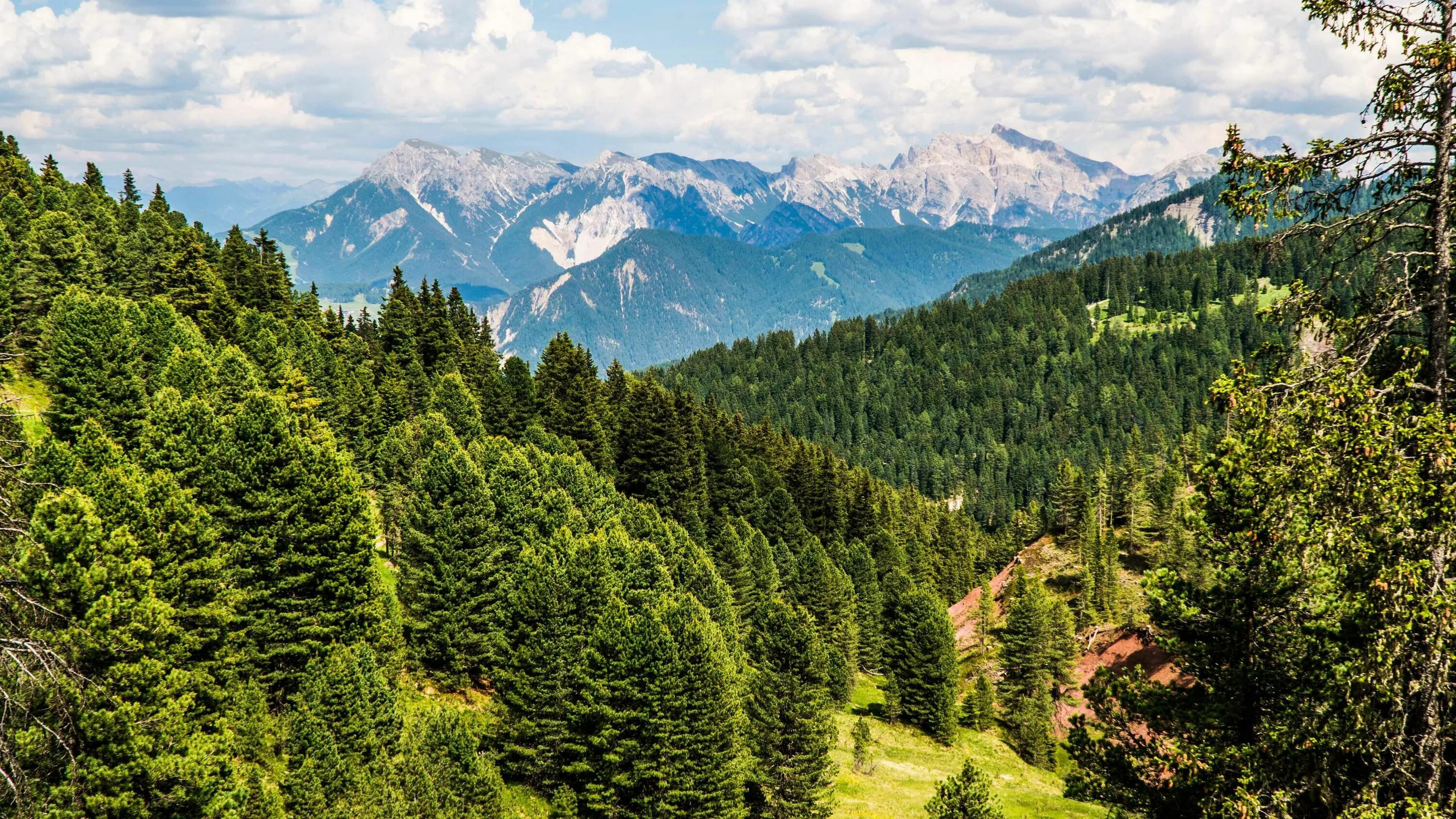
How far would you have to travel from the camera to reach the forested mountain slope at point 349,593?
74.3ft

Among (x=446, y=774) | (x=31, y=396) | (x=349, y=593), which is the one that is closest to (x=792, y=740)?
(x=446, y=774)

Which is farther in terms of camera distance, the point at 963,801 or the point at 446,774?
the point at 446,774

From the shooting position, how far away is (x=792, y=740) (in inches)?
1750

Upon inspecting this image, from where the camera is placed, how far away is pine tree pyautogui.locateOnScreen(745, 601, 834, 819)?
4381 cm

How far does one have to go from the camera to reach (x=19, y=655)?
13883mm

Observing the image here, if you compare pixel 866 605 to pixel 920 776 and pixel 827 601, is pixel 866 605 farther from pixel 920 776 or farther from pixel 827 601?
pixel 920 776

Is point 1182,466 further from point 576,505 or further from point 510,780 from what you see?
point 510,780

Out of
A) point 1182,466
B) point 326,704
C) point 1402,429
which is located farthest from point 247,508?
point 1182,466

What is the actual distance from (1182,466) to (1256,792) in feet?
436

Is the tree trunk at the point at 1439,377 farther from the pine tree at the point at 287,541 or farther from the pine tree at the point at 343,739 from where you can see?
A: the pine tree at the point at 287,541

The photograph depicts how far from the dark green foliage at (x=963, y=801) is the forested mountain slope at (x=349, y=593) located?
1212 centimetres

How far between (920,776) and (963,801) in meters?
32.5

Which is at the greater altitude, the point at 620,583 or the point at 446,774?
the point at 620,583

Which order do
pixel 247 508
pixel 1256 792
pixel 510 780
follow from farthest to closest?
pixel 510 780, pixel 247 508, pixel 1256 792
